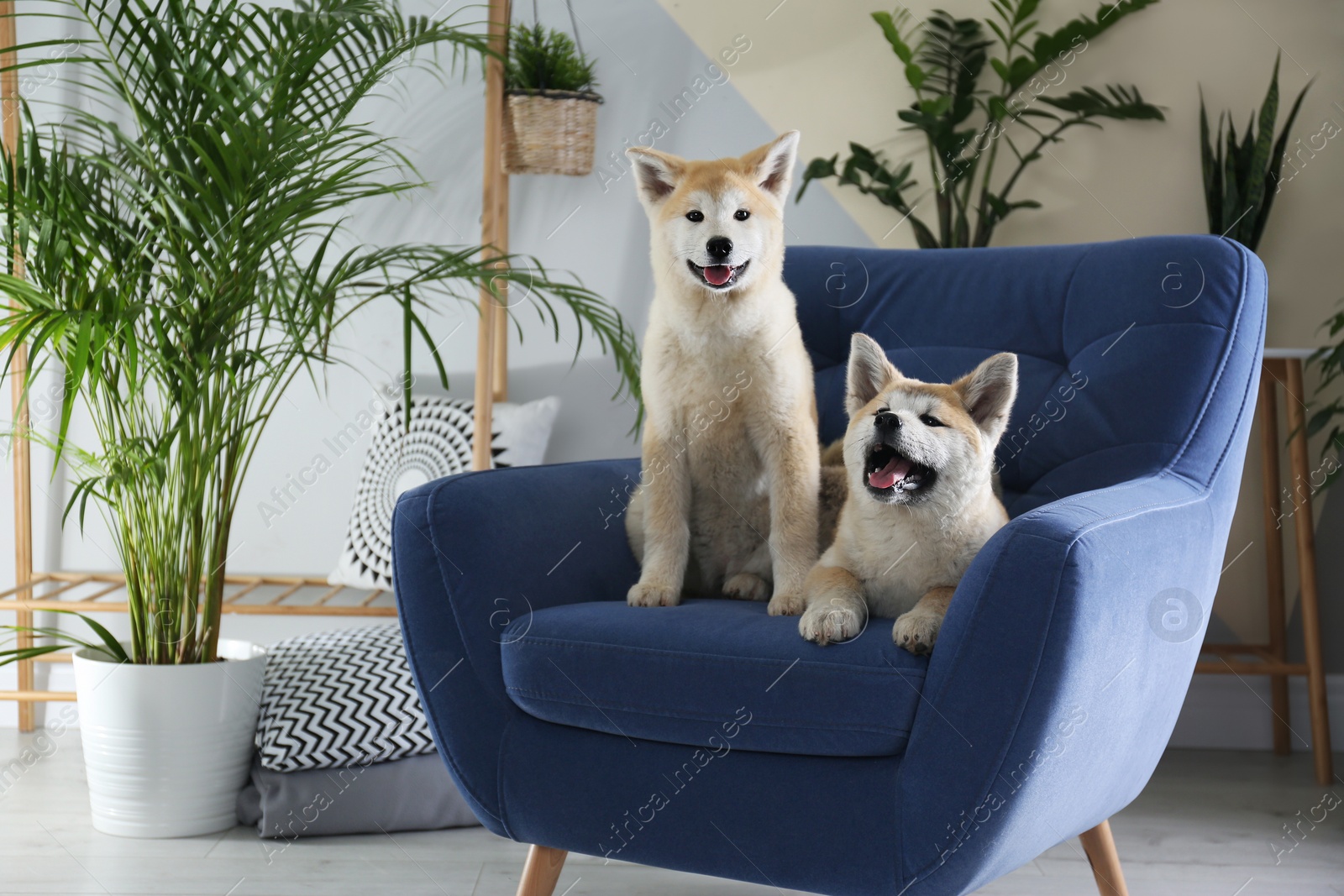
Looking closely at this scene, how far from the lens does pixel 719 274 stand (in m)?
1.46

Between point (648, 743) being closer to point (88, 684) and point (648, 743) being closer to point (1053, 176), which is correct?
point (88, 684)

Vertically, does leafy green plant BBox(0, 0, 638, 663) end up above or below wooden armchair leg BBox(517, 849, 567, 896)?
above

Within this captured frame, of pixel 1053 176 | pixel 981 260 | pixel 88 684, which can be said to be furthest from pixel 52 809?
pixel 1053 176

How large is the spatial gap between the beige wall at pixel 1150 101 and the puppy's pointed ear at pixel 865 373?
57.8 inches

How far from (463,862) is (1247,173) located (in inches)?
93.5

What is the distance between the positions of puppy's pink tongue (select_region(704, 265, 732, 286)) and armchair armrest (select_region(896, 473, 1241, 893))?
565 mm

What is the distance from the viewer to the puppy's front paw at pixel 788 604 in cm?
136

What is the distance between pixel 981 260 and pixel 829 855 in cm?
114

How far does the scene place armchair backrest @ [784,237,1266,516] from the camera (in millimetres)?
1466

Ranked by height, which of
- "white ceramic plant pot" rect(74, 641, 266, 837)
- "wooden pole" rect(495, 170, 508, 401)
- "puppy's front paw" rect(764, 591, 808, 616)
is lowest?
"white ceramic plant pot" rect(74, 641, 266, 837)

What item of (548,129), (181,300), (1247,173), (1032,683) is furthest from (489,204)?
(1247,173)

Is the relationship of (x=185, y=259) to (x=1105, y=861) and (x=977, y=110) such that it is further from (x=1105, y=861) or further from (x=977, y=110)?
(x=977, y=110)

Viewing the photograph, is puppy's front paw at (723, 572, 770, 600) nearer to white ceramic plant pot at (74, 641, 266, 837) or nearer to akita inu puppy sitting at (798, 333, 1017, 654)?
akita inu puppy sitting at (798, 333, 1017, 654)

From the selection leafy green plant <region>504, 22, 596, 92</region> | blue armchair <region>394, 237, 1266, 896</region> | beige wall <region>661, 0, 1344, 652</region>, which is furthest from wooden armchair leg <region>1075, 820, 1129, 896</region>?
leafy green plant <region>504, 22, 596, 92</region>
